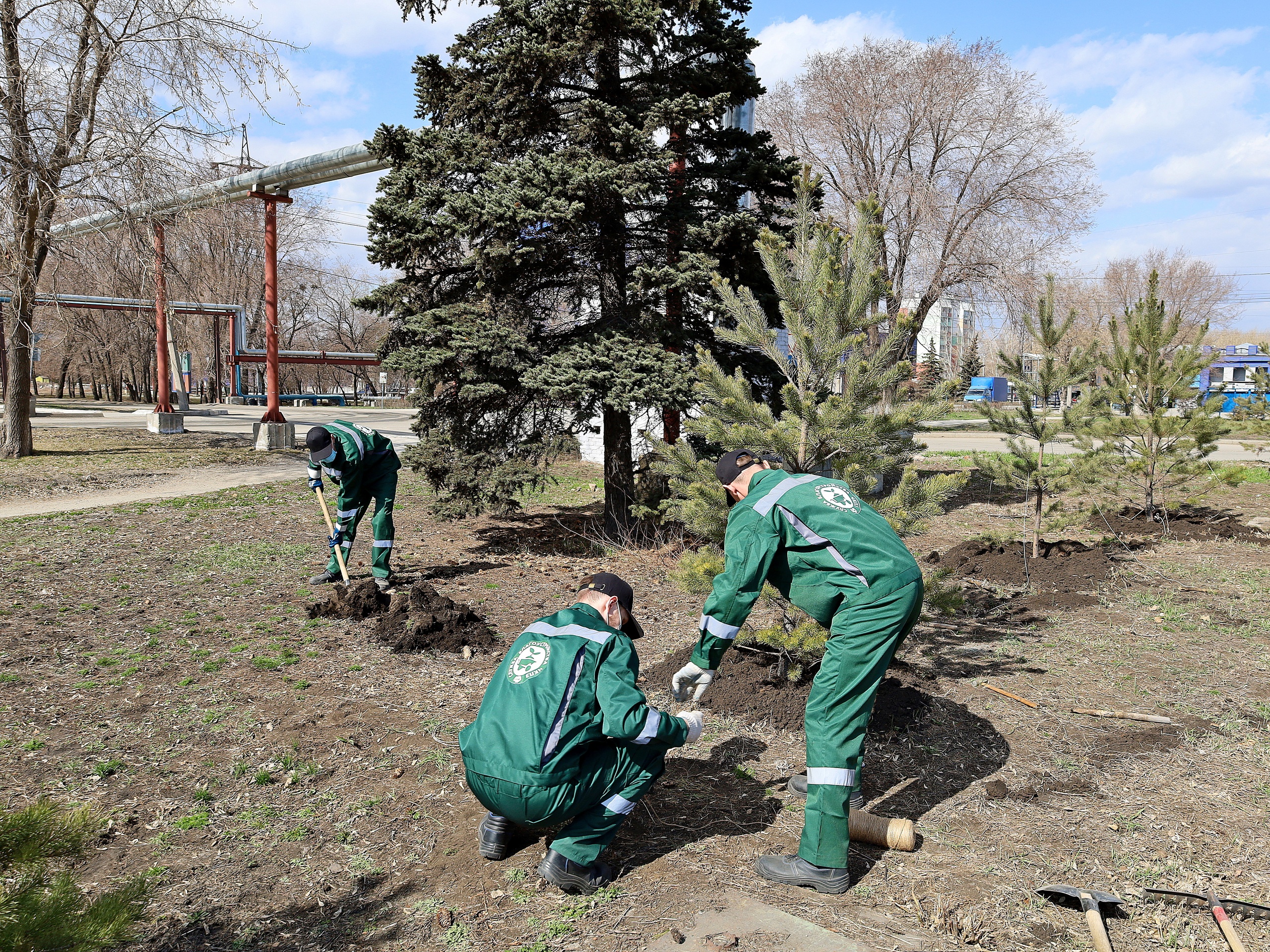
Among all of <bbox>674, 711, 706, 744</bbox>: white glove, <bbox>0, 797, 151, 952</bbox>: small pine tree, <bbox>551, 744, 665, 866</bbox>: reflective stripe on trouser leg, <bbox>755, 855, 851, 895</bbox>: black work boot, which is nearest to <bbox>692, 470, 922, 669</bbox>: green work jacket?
<bbox>674, 711, 706, 744</bbox>: white glove

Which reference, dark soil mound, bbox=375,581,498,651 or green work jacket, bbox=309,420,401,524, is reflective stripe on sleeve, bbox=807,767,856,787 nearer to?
dark soil mound, bbox=375,581,498,651

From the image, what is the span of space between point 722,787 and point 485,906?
1.42 m

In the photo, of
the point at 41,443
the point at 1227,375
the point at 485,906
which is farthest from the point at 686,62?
the point at 1227,375

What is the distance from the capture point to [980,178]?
55.9 feet

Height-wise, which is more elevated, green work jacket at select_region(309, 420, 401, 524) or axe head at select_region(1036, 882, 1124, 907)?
green work jacket at select_region(309, 420, 401, 524)

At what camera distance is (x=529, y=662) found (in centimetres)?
312

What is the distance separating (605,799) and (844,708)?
1043 millimetres

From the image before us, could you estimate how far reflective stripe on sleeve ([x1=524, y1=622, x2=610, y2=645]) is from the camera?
3107 mm

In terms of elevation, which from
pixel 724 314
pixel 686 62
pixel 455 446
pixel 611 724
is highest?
pixel 686 62

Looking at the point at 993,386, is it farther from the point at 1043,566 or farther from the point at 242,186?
the point at 1043,566

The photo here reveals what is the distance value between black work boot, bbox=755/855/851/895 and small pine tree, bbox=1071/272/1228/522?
7502 millimetres

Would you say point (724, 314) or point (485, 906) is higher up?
point (724, 314)

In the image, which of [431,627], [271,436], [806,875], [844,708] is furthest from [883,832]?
[271,436]

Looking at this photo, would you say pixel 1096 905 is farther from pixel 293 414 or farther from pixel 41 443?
pixel 293 414
